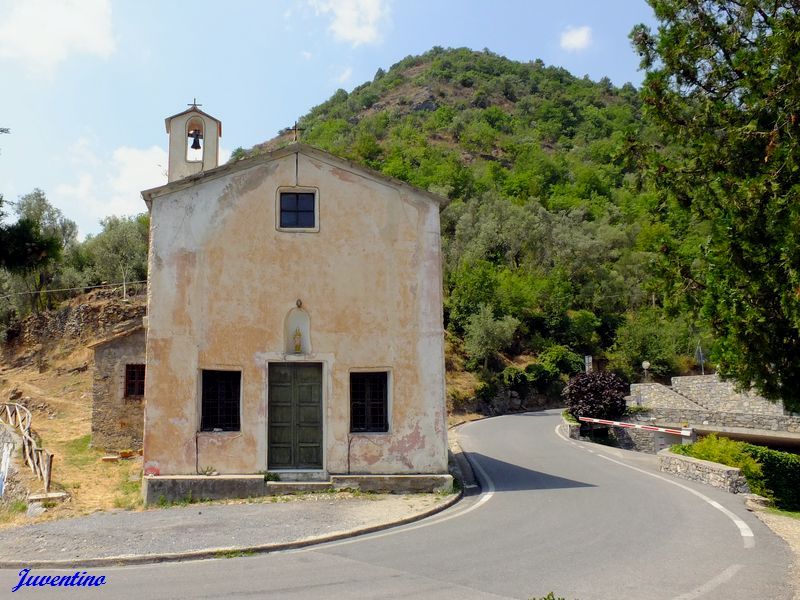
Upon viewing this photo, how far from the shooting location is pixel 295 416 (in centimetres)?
1364

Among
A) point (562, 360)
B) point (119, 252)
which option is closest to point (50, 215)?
point (119, 252)

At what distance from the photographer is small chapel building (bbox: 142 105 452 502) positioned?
13234 mm

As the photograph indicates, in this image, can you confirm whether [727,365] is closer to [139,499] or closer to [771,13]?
[771,13]

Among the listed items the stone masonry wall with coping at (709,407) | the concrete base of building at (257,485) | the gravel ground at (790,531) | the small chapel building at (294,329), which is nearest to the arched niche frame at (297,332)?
the small chapel building at (294,329)

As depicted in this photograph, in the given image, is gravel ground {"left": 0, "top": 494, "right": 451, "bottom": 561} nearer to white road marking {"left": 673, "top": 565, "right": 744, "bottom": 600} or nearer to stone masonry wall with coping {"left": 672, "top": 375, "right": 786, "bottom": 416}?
white road marking {"left": 673, "top": 565, "right": 744, "bottom": 600}

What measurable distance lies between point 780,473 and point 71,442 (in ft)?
70.8

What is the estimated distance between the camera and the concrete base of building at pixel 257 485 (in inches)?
499

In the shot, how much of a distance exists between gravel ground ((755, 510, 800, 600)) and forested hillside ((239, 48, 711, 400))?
325 cm

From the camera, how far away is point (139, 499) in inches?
515

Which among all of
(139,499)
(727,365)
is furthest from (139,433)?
(727,365)

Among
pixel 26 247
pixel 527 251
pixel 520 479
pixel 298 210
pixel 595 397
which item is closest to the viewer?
pixel 26 247

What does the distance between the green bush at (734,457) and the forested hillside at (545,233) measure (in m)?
3.64

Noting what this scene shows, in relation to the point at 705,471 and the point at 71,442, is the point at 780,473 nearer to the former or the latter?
the point at 705,471

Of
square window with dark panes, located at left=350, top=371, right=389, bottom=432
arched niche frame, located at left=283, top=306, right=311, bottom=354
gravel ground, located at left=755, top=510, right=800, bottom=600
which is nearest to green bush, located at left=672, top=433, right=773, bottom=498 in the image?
gravel ground, located at left=755, top=510, right=800, bottom=600
